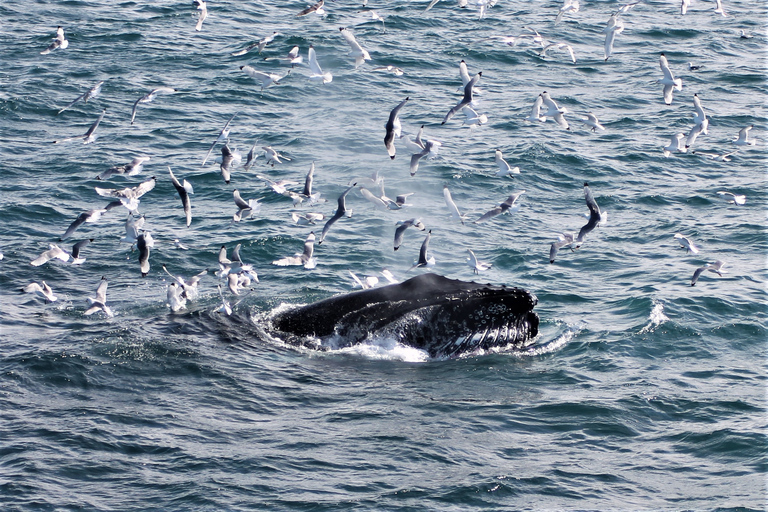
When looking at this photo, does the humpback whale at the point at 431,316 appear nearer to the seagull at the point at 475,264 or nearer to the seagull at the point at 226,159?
the seagull at the point at 475,264

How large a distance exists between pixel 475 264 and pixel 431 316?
454 centimetres

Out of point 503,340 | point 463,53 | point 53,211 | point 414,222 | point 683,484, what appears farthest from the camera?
point 463,53

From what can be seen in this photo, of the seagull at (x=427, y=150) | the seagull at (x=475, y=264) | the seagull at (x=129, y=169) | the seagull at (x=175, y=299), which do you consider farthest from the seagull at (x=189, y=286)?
the seagull at (x=475, y=264)

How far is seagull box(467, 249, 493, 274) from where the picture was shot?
19514 mm

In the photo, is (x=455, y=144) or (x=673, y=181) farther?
(x=455, y=144)

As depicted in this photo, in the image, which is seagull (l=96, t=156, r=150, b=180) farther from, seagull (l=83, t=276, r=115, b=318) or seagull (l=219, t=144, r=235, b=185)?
seagull (l=83, t=276, r=115, b=318)

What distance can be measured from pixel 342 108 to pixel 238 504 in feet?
73.8

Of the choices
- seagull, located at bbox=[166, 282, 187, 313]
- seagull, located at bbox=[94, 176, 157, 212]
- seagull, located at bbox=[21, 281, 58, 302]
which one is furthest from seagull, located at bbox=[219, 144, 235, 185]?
seagull, located at bbox=[21, 281, 58, 302]

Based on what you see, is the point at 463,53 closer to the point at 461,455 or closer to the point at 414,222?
the point at 414,222

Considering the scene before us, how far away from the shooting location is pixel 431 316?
1529 centimetres

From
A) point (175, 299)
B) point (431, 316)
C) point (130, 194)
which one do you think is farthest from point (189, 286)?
point (431, 316)

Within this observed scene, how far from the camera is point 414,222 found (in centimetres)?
1873

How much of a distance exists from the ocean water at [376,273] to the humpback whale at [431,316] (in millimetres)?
333

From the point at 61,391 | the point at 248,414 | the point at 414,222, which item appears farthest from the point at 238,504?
the point at 414,222
